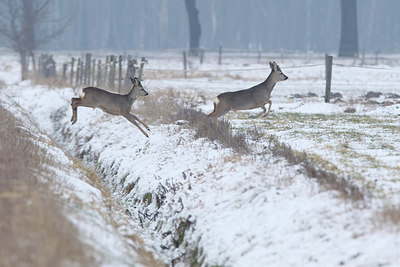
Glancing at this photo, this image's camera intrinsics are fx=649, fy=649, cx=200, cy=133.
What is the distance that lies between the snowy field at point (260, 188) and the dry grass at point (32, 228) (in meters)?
1.87

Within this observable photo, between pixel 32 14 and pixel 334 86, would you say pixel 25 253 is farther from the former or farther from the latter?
pixel 32 14

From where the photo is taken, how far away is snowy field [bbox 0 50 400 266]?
6.54 meters

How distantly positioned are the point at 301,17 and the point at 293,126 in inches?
3292

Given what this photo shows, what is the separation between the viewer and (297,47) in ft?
302

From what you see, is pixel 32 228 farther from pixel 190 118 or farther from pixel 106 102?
pixel 106 102

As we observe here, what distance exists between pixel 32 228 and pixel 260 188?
3183mm

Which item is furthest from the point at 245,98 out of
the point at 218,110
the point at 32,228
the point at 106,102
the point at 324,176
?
the point at 32,228

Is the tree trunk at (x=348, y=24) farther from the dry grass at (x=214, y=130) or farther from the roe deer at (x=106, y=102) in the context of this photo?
the roe deer at (x=106, y=102)

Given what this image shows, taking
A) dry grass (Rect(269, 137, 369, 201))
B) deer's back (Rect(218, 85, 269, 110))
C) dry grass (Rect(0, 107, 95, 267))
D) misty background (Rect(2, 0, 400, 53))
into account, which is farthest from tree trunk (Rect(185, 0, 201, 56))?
dry grass (Rect(0, 107, 95, 267))

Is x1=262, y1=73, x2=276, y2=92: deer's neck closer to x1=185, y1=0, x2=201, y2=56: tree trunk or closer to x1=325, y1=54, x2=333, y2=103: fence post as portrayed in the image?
x1=325, y1=54, x2=333, y2=103: fence post

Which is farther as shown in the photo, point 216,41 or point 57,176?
point 216,41

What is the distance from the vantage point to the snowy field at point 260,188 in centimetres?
654

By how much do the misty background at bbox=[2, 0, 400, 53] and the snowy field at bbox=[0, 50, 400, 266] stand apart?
7756cm

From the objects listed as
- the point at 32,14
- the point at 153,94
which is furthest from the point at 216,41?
the point at 153,94
